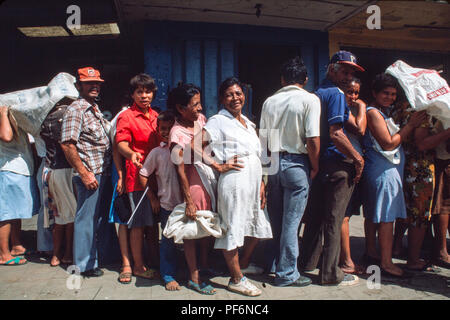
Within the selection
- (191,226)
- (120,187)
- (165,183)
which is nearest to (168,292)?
(191,226)

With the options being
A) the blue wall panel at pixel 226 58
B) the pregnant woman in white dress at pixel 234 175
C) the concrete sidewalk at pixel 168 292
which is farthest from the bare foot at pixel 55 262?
the blue wall panel at pixel 226 58

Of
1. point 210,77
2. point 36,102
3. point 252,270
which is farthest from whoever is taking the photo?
point 210,77

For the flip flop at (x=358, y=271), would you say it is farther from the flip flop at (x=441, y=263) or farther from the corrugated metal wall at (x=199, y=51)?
the corrugated metal wall at (x=199, y=51)

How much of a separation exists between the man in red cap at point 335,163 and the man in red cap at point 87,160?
2.06 metres

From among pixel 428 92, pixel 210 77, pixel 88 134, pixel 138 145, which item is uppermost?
pixel 210 77

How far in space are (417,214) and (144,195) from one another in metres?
2.56

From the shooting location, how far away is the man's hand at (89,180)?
10.1 feet

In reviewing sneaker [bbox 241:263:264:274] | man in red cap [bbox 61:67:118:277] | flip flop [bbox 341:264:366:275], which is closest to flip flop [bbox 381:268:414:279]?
flip flop [bbox 341:264:366:275]

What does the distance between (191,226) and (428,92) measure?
2.39 meters

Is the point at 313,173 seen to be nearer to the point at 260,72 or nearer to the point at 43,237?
the point at 43,237

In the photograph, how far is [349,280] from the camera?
2.96 metres

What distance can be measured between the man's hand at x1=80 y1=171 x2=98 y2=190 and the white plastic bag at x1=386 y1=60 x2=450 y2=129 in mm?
2972
